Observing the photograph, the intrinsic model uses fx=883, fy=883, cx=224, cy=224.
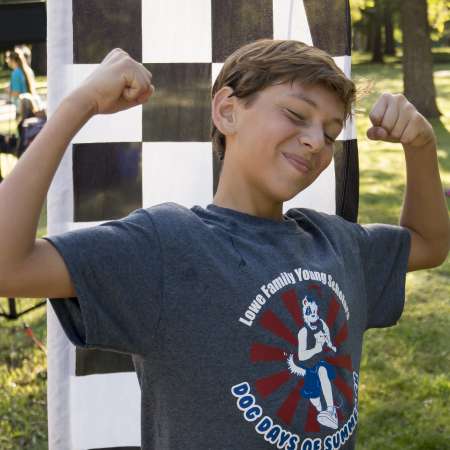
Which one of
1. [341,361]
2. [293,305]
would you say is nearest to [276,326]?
[293,305]

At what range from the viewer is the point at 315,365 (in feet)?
4.50

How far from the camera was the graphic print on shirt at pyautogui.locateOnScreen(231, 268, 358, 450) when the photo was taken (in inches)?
52.1

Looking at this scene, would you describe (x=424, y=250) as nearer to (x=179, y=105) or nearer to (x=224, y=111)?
(x=224, y=111)

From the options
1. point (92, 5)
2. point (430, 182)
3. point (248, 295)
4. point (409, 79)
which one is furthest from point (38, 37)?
point (409, 79)

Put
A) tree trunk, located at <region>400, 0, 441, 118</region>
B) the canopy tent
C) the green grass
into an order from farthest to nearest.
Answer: tree trunk, located at <region>400, 0, 441, 118</region> → the canopy tent → the green grass

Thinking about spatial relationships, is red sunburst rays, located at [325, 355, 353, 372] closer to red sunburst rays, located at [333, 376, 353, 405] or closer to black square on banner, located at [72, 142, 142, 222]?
red sunburst rays, located at [333, 376, 353, 405]

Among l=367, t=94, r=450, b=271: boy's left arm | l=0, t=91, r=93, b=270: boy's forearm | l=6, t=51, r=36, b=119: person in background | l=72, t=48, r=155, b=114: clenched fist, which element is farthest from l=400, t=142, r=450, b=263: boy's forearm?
l=6, t=51, r=36, b=119: person in background

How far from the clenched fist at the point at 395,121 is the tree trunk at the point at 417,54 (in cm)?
998

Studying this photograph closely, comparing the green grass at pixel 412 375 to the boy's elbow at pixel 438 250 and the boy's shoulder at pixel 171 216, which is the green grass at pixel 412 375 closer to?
the boy's elbow at pixel 438 250

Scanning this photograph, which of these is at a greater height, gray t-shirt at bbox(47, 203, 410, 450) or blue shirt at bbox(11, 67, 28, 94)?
blue shirt at bbox(11, 67, 28, 94)

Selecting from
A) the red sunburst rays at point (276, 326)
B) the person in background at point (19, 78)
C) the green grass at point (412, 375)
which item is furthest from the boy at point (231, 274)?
the person in background at point (19, 78)

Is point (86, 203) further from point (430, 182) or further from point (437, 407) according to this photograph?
point (437, 407)

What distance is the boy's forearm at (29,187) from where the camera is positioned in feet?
3.88

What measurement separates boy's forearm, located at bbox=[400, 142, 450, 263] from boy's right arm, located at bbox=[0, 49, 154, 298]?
668 millimetres
